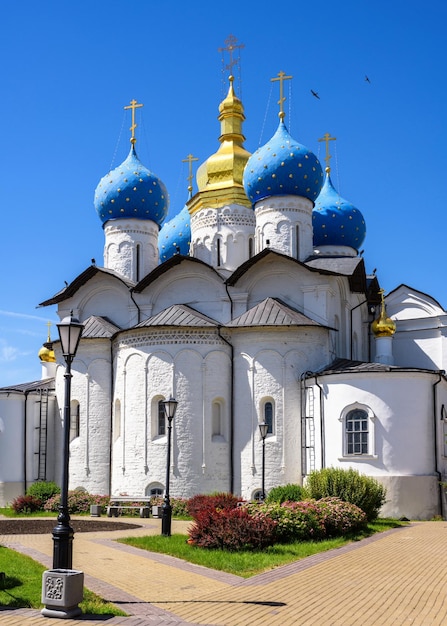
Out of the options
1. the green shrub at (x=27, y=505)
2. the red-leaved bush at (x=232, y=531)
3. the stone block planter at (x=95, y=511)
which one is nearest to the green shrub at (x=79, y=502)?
the green shrub at (x=27, y=505)

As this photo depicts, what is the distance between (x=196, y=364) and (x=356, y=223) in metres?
11.1

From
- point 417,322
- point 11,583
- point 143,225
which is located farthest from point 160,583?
point 417,322

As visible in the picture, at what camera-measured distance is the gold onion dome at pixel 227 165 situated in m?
30.3

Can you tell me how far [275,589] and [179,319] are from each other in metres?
14.9

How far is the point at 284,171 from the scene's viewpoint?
2709 centimetres

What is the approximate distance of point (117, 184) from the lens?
94.4 ft

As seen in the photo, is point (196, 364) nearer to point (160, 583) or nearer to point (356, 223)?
point (356, 223)

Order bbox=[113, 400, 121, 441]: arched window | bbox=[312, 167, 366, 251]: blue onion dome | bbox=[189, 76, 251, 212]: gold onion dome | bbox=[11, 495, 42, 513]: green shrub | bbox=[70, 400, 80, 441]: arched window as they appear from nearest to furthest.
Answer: bbox=[11, 495, 42, 513]: green shrub < bbox=[113, 400, 121, 441]: arched window < bbox=[70, 400, 80, 441]: arched window < bbox=[189, 76, 251, 212]: gold onion dome < bbox=[312, 167, 366, 251]: blue onion dome

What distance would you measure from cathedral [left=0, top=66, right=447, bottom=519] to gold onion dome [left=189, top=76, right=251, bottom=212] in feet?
0.28

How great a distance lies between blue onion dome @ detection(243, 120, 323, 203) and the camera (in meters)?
27.1

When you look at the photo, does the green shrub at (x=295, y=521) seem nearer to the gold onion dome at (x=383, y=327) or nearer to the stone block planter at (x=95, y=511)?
the stone block planter at (x=95, y=511)

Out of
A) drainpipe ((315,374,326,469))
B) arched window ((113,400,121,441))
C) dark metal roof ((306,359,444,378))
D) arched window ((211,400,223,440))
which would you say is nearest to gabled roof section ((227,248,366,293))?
dark metal roof ((306,359,444,378))

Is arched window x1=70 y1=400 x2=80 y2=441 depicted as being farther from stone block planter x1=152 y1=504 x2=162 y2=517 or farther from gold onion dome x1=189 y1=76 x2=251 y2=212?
gold onion dome x1=189 y1=76 x2=251 y2=212

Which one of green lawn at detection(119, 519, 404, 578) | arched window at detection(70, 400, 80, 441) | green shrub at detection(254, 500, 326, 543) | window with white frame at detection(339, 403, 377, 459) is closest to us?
green lawn at detection(119, 519, 404, 578)
